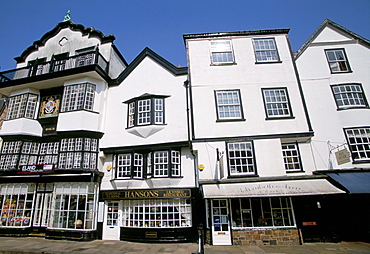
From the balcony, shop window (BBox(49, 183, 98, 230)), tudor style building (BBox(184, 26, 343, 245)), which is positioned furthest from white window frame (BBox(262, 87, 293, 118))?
shop window (BBox(49, 183, 98, 230))

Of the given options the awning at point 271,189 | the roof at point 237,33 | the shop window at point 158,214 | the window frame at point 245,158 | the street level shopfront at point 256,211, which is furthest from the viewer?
the roof at point 237,33

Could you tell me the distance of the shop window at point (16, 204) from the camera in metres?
12.3

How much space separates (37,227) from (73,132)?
6126 mm

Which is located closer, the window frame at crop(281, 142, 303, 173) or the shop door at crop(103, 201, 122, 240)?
the window frame at crop(281, 142, 303, 173)

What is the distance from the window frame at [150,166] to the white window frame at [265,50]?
7840 mm

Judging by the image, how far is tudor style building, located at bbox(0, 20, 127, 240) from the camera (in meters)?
11.8

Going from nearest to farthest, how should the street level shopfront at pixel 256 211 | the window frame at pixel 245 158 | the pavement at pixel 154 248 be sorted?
1. the pavement at pixel 154 248
2. the street level shopfront at pixel 256 211
3. the window frame at pixel 245 158

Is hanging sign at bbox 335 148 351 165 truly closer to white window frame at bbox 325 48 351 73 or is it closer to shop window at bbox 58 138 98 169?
white window frame at bbox 325 48 351 73

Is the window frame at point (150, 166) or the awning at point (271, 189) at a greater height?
the window frame at point (150, 166)

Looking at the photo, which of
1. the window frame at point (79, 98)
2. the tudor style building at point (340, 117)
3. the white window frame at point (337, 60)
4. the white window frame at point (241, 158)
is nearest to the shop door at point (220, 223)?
the white window frame at point (241, 158)

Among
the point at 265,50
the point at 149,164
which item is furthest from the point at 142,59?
the point at 265,50

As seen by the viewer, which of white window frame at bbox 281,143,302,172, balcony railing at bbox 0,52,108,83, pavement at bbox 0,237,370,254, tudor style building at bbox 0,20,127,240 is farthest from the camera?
balcony railing at bbox 0,52,108,83

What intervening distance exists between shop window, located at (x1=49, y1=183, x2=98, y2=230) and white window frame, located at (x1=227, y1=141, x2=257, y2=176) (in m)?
8.19

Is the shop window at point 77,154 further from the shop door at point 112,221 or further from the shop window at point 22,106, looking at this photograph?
the shop window at point 22,106
